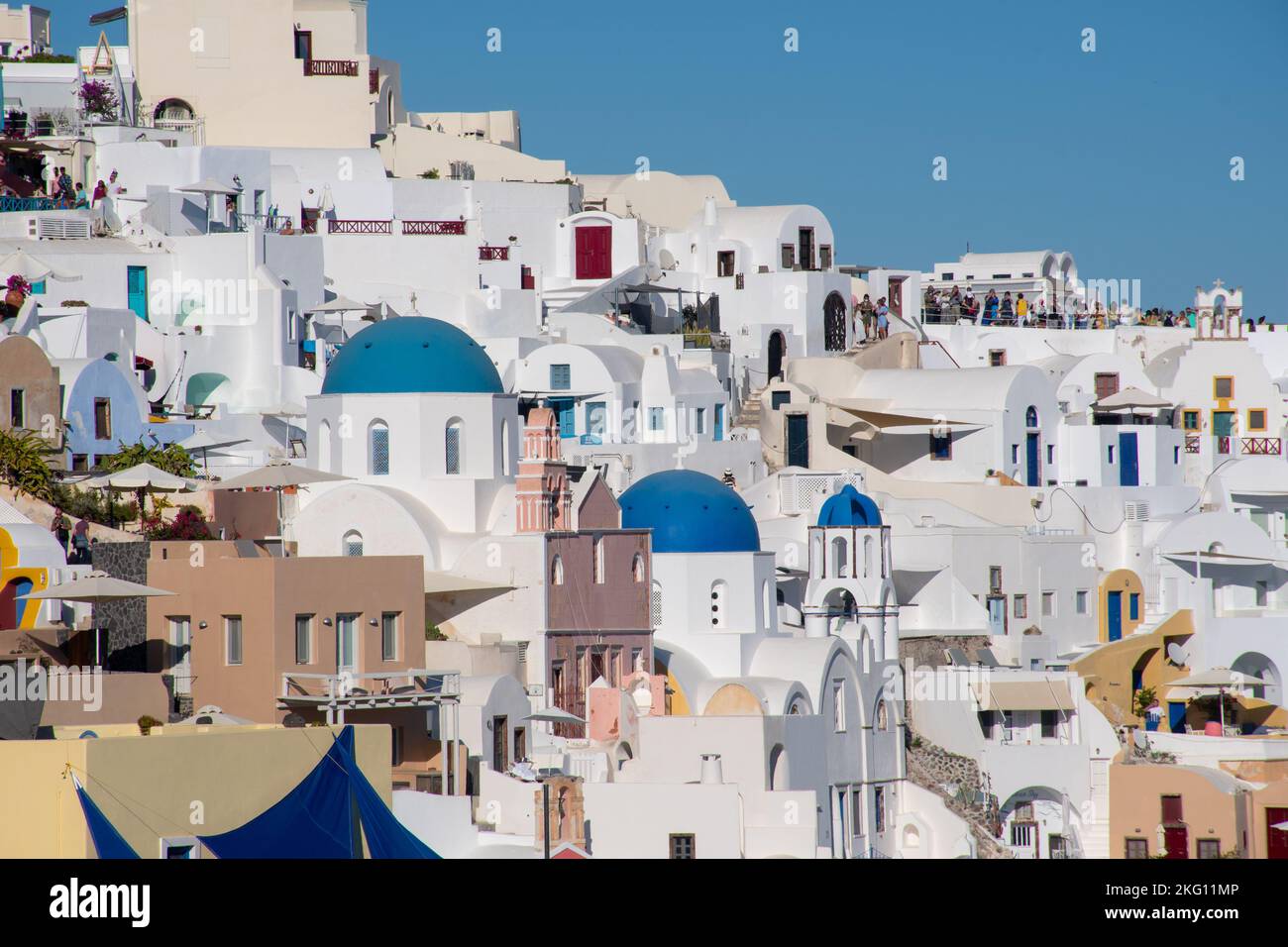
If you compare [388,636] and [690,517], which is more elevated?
[690,517]

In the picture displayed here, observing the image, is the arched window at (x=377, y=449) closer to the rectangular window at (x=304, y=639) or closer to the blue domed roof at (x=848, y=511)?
the rectangular window at (x=304, y=639)

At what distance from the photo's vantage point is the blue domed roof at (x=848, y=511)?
5150cm

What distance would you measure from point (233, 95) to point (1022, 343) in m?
23.8

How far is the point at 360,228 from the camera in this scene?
63531 mm

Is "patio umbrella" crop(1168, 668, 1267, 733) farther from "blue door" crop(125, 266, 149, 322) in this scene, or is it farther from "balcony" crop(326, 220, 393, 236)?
"blue door" crop(125, 266, 149, 322)

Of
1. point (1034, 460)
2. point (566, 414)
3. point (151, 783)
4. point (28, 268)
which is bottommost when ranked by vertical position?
point (151, 783)

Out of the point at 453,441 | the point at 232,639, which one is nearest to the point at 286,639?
the point at 232,639

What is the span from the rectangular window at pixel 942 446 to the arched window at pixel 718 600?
1833cm

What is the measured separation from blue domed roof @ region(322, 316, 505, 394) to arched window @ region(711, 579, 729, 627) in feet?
18.0

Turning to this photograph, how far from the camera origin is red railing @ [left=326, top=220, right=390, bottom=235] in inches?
2499

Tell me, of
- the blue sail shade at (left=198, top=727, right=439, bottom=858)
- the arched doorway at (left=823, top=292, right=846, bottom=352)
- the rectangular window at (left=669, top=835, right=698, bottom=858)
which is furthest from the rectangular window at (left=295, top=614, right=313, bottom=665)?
the arched doorway at (left=823, top=292, right=846, bottom=352)

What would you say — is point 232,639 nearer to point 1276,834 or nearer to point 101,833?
point 101,833

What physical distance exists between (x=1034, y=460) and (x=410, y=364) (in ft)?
77.1
